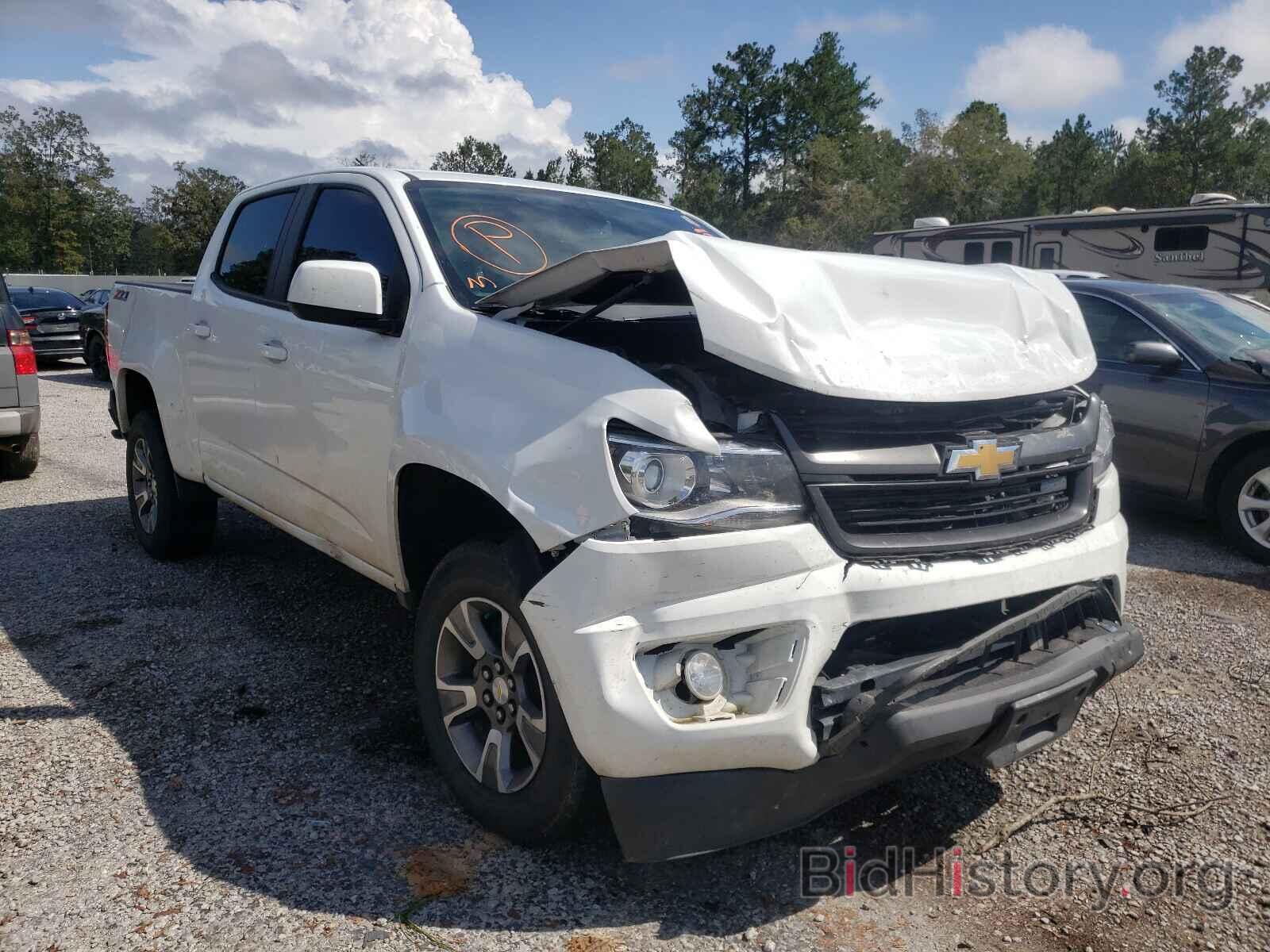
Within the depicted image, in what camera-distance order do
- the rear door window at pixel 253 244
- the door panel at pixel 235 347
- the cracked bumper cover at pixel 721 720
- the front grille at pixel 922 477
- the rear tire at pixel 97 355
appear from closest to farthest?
the cracked bumper cover at pixel 721 720 → the front grille at pixel 922 477 → the door panel at pixel 235 347 → the rear door window at pixel 253 244 → the rear tire at pixel 97 355

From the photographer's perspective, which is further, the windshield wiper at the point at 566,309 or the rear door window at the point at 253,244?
the rear door window at the point at 253,244

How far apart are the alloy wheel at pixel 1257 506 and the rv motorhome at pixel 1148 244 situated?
7.92 m

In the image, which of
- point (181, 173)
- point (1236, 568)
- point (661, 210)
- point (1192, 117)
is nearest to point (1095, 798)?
point (661, 210)

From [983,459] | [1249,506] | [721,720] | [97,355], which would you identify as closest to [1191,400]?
[1249,506]

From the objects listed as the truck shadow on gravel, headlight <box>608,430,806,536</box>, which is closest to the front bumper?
the truck shadow on gravel

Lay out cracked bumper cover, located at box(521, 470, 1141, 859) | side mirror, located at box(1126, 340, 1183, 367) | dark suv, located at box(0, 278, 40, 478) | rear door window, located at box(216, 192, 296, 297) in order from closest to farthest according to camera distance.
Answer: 1. cracked bumper cover, located at box(521, 470, 1141, 859)
2. rear door window, located at box(216, 192, 296, 297)
3. side mirror, located at box(1126, 340, 1183, 367)
4. dark suv, located at box(0, 278, 40, 478)

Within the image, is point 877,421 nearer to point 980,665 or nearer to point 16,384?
point 980,665

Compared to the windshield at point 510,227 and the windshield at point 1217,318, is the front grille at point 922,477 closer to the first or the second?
the windshield at point 510,227

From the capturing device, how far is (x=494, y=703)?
2.66 metres

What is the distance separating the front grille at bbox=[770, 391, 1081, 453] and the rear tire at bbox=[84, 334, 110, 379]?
52.3 feet

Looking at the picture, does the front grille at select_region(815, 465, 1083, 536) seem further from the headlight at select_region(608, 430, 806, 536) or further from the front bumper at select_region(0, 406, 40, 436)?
the front bumper at select_region(0, 406, 40, 436)

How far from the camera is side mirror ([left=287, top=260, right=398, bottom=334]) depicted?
309 cm

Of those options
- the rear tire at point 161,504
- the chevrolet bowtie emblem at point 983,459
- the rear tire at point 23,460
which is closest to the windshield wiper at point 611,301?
the chevrolet bowtie emblem at point 983,459

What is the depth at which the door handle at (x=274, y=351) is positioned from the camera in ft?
12.3
